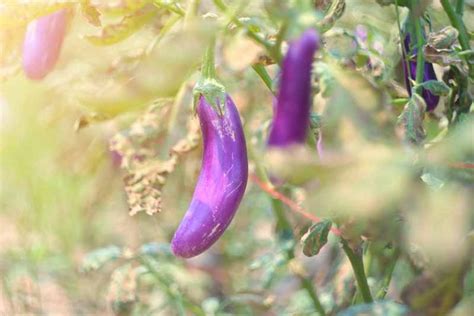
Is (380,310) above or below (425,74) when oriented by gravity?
below

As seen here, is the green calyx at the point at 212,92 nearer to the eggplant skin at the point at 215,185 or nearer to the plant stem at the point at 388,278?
the eggplant skin at the point at 215,185

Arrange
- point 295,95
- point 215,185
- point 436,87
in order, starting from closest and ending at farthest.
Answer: point 295,95 → point 215,185 → point 436,87

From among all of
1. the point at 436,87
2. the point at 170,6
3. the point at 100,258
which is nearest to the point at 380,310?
the point at 436,87

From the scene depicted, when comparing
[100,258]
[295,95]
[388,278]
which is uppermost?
[295,95]

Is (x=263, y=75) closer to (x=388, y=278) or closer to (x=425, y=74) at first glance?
(x=425, y=74)

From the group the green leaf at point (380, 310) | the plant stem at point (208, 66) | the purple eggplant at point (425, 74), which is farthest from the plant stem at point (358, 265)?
the plant stem at point (208, 66)

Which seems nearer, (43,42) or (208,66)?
(208,66)

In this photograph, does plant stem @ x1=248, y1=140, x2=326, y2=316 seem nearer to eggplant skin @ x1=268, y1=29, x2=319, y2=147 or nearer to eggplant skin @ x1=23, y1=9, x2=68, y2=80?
eggplant skin @ x1=23, y1=9, x2=68, y2=80
